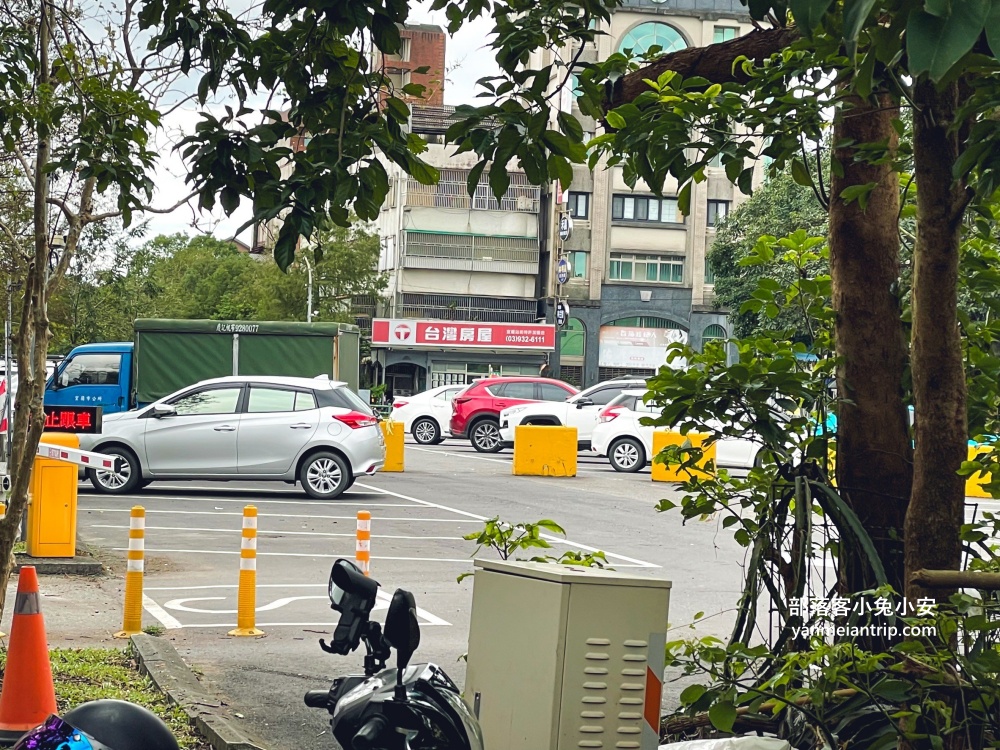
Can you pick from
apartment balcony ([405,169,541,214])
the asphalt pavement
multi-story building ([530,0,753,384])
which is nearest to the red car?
the asphalt pavement

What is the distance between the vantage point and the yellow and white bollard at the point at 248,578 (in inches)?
365

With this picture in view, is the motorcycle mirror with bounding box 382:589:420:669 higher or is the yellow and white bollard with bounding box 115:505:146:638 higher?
the motorcycle mirror with bounding box 382:589:420:669

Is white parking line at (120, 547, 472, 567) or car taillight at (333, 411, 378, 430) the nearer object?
→ white parking line at (120, 547, 472, 567)

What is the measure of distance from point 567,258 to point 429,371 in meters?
8.72

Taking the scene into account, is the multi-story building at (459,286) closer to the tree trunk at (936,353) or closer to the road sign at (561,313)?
the road sign at (561,313)

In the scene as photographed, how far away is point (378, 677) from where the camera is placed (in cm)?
293

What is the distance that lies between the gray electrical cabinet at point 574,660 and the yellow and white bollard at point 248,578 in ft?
18.0

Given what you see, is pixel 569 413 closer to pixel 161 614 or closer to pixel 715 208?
pixel 161 614

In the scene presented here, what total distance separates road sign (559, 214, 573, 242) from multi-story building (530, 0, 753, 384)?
104 cm

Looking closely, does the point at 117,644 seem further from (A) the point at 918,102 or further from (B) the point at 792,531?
(A) the point at 918,102

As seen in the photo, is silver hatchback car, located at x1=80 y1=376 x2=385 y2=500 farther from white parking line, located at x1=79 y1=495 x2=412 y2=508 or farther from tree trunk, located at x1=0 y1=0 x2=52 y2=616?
tree trunk, located at x1=0 y1=0 x2=52 y2=616

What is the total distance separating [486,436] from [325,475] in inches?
517

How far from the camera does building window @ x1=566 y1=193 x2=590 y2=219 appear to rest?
6228cm

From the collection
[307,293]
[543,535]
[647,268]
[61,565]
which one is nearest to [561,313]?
[647,268]
